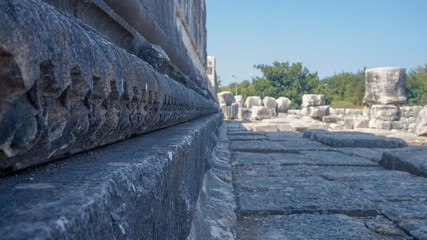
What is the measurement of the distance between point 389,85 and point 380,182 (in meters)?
12.1

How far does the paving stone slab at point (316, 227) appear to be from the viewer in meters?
1.45

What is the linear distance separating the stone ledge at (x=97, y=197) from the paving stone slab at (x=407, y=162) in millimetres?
2494

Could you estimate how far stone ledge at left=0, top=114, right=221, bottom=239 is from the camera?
1.30 ft

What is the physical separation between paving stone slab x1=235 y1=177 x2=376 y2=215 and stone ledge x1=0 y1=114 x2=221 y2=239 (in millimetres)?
942

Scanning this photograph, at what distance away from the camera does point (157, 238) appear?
0.77 m

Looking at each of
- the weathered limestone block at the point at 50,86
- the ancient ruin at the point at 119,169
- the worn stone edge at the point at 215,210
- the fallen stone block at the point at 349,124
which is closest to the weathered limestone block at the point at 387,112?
the fallen stone block at the point at 349,124

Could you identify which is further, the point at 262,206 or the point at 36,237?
the point at 262,206

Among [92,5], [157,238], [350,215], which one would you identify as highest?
[92,5]

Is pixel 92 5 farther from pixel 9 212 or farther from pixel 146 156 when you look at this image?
pixel 9 212

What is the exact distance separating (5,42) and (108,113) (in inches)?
17.1

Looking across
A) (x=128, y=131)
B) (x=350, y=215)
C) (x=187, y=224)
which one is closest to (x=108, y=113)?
(x=128, y=131)

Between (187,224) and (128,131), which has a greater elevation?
(128,131)

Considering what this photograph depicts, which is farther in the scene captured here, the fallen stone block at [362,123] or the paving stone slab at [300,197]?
the fallen stone block at [362,123]

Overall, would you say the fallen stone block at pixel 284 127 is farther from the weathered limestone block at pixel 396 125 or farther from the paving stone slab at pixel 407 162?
the paving stone slab at pixel 407 162
